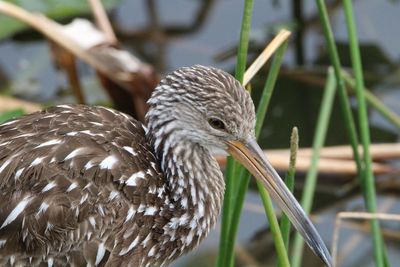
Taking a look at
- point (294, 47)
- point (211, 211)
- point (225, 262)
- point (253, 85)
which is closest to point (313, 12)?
point (294, 47)

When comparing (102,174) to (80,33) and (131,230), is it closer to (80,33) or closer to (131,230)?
(131,230)

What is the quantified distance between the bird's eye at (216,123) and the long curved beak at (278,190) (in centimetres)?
7

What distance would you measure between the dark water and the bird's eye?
2765 mm

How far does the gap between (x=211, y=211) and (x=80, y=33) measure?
2.42 meters

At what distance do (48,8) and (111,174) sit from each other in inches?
107

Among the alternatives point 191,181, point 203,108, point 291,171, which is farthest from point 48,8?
point 291,171

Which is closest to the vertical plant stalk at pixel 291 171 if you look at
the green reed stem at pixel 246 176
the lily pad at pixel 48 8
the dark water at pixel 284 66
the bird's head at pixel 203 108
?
the green reed stem at pixel 246 176

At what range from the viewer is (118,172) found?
14.0 ft

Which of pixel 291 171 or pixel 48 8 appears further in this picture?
pixel 48 8

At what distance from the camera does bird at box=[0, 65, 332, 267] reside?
415 centimetres

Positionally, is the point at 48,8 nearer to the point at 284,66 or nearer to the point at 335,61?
the point at 284,66

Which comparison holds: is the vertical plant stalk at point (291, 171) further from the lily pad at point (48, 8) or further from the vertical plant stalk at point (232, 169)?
the lily pad at point (48, 8)

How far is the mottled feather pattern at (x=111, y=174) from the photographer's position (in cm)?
416

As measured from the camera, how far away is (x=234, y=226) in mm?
4031
